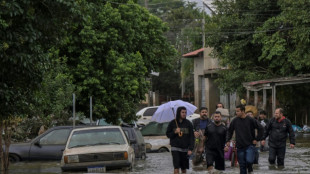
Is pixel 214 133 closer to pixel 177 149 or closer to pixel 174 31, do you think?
pixel 177 149

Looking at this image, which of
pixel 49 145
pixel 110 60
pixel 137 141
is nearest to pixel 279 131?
pixel 137 141

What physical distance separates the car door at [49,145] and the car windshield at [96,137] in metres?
2.94

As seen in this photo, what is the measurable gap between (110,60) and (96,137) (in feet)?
44.6

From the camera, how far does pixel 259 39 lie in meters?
39.1

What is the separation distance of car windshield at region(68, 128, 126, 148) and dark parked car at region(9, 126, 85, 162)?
292 cm

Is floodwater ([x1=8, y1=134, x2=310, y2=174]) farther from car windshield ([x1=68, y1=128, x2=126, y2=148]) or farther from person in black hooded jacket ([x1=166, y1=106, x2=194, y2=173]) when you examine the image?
person in black hooded jacket ([x1=166, y1=106, x2=194, y2=173])

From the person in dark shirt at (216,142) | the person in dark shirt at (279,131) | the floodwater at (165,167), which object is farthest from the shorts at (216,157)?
the person in dark shirt at (279,131)

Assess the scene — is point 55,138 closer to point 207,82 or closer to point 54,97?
point 54,97

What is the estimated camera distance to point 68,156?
1738cm

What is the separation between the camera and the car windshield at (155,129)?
29406 mm

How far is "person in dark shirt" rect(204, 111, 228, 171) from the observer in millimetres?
15758

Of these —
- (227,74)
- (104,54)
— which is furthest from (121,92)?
(227,74)

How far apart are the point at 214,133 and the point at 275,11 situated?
26102 millimetres

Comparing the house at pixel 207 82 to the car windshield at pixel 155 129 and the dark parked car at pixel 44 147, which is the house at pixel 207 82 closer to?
the car windshield at pixel 155 129
